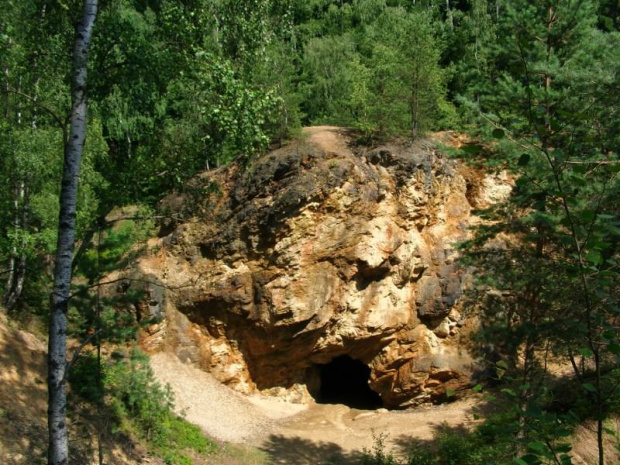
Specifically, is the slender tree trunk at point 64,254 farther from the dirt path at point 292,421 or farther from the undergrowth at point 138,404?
the dirt path at point 292,421

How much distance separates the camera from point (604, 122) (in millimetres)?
7391

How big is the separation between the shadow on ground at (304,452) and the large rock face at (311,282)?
2.76 metres

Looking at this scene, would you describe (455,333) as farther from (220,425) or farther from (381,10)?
(381,10)

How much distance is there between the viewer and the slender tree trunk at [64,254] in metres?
4.93

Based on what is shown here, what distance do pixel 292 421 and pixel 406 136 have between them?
988 cm

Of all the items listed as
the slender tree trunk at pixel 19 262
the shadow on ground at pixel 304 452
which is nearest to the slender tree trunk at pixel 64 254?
the slender tree trunk at pixel 19 262

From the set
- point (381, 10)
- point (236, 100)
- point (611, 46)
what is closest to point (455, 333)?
point (611, 46)

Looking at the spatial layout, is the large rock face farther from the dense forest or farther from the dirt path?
Answer: the dense forest

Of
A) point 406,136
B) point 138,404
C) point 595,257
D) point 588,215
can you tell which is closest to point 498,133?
point 588,215

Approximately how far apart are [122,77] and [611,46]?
26.2ft

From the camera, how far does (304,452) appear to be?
1320 centimetres

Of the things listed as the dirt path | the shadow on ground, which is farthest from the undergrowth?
the shadow on ground

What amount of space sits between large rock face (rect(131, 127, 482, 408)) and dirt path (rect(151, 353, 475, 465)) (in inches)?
24.8

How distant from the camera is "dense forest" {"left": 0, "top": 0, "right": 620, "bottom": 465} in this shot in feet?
6.81
